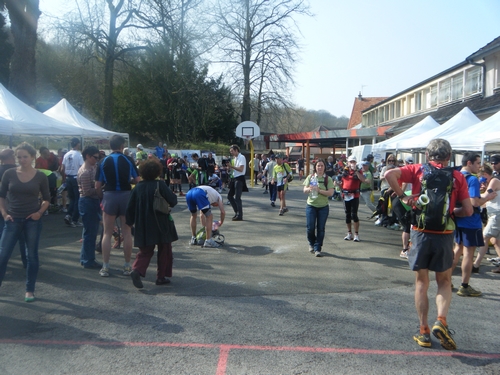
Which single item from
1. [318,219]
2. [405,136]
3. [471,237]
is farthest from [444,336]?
[405,136]

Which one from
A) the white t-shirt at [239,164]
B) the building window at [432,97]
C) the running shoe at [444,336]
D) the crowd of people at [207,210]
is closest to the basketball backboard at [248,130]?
the white t-shirt at [239,164]

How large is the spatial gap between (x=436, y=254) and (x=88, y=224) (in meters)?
4.86

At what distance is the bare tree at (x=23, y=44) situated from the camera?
1639cm

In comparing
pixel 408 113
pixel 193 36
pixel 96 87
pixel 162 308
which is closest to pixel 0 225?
pixel 162 308

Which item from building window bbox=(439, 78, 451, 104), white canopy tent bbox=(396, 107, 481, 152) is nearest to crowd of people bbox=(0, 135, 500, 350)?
white canopy tent bbox=(396, 107, 481, 152)

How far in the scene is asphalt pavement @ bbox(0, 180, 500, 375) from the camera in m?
4.01

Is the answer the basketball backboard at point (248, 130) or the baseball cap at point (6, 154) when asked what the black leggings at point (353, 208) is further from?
the basketball backboard at point (248, 130)

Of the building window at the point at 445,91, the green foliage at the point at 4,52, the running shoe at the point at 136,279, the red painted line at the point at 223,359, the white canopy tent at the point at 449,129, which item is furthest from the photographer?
the green foliage at the point at 4,52

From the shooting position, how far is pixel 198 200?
8.24 m

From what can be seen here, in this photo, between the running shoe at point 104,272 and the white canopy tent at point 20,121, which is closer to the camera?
the running shoe at point 104,272

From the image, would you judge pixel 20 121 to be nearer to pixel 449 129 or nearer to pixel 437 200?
pixel 437 200

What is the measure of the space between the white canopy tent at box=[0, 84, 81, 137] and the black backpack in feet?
33.8

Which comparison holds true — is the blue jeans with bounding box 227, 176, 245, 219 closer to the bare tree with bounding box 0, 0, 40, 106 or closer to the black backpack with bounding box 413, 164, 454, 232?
the black backpack with bounding box 413, 164, 454, 232

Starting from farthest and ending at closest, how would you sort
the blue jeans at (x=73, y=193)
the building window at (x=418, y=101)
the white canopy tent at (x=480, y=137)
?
the building window at (x=418, y=101) < the white canopy tent at (x=480, y=137) < the blue jeans at (x=73, y=193)
